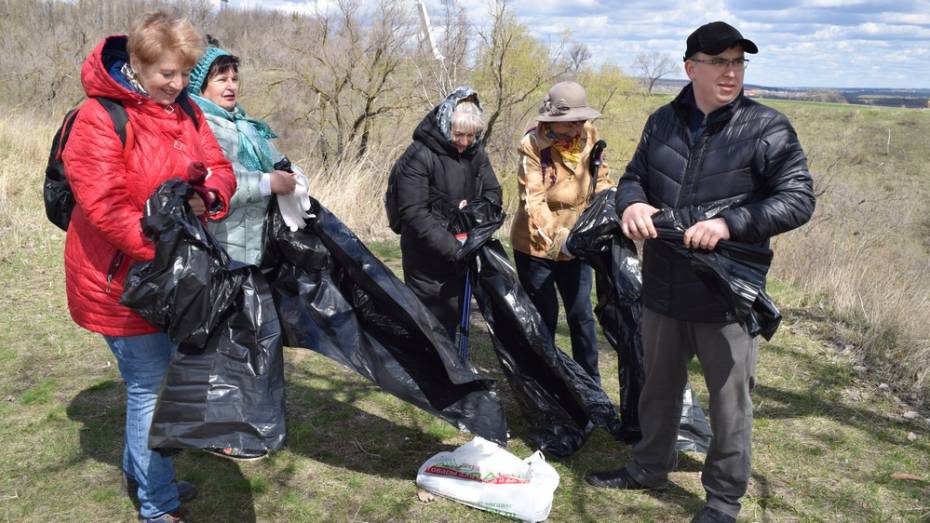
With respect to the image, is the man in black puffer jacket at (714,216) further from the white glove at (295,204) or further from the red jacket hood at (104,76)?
the red jacket hood at (104,76)

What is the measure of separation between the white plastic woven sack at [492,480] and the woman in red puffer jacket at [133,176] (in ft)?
3.70

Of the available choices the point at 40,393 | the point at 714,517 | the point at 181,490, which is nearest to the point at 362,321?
the point at 181,490

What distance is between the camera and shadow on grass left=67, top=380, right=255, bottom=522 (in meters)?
2.97

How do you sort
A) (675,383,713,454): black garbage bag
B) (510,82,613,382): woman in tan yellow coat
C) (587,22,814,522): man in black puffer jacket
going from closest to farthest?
(587,22,814,522): man in black puffer jacket < (675,383,713,454): black garbage bag < (510,82,613,382): woman in tan yellow coat

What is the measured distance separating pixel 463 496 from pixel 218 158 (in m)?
1.70

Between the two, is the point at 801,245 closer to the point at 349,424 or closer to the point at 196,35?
the point at 349,424

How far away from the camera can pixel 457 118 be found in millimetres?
3408

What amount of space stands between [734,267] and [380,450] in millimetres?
1930

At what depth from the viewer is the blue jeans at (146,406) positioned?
Answer: 97.2 inches

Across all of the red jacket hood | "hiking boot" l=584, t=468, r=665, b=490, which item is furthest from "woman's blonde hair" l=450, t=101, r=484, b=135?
"hiking boot" l=584, t=468, r=665, b=490

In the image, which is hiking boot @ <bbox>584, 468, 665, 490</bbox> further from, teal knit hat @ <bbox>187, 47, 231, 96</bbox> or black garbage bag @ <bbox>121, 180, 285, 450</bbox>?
teal knit hat @ <bbox>187, 47, 231, 96</bbox>

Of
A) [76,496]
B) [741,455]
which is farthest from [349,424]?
[741,455]

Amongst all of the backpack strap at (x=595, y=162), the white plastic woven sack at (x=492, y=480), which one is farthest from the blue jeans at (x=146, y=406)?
the backpack strap at (x=595, y=162)

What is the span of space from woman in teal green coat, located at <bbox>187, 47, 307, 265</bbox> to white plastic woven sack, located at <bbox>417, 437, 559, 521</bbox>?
121cm
